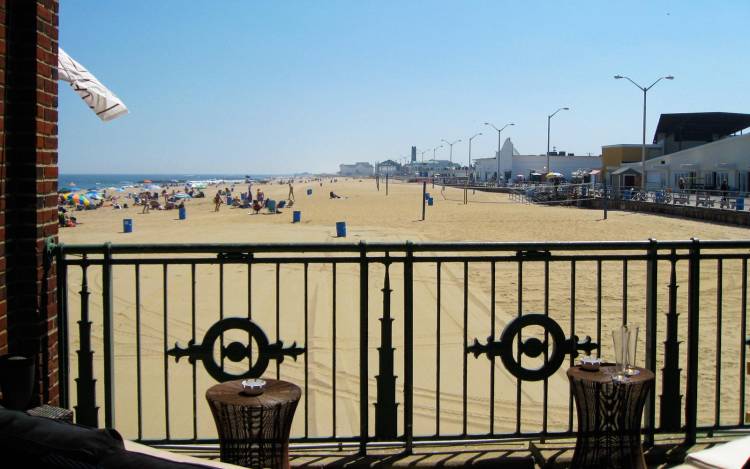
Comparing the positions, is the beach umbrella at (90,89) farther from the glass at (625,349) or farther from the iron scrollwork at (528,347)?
the glass at (625,349)

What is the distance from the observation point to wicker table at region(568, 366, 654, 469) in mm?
3416

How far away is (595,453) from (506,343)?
827 mm

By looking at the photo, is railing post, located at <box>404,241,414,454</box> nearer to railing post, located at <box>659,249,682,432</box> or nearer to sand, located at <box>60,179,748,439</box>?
sand, located at <box>60,179,748,439</box>

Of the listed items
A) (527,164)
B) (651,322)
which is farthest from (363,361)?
(527,164)

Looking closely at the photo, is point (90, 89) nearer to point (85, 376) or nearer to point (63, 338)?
point (63, 338)

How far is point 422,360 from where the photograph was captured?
363 inches

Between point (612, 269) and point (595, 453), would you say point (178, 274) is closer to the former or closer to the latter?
point (612, 269)

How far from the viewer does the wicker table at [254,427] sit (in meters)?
3.02

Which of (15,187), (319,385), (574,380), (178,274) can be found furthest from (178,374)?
(178,274)

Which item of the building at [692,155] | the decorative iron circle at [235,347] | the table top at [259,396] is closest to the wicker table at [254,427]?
the table top at [259,396]

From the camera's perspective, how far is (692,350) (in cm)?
462

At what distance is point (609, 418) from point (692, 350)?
148cm

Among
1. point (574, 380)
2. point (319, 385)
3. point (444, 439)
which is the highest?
point (574, 380)

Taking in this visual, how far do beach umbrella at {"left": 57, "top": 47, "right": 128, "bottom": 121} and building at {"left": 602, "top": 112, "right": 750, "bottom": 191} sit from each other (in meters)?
48.5
